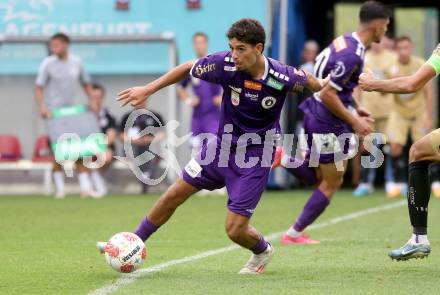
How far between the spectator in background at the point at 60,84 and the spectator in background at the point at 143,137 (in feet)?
3.80

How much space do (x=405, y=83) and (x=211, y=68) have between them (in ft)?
4.66

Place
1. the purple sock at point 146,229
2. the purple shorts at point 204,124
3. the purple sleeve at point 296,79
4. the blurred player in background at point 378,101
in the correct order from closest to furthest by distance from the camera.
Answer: the purple sleeve at point 296,79
the purple sock at point 146,229
the purple shorts at point 204,124
the blurred player in background at point 378,101

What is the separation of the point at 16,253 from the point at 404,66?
9.37m

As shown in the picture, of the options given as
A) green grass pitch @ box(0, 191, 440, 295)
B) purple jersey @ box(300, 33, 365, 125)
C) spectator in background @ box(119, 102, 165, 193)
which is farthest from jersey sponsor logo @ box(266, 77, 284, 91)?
spectator in background @ box(119, 102, 165, 193)

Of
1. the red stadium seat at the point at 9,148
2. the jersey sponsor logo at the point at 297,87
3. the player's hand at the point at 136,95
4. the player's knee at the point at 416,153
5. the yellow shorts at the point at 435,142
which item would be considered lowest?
the red stadium seat at the point at 9,148

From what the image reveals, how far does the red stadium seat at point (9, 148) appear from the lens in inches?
755

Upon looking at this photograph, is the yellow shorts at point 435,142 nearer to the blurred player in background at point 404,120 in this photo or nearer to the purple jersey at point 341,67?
the purple jersey at point 341,67

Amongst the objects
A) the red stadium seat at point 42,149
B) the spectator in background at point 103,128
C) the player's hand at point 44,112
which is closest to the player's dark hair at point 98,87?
the spectator in background at point 103,128

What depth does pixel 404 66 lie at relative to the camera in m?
18.1

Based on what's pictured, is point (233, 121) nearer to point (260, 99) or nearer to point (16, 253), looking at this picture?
point (260, 99)

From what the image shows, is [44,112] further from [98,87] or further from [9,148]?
[9,148]

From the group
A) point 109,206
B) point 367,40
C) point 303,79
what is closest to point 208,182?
point 303,79

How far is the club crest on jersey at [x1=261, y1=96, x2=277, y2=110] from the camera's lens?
8.70 meters

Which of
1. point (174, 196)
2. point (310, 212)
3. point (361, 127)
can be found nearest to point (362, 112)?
point (361, 127)
